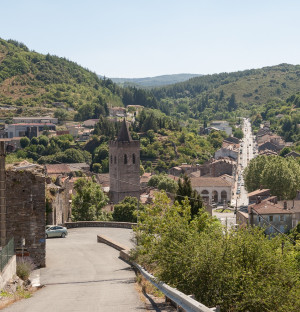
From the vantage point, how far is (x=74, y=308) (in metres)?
13.2

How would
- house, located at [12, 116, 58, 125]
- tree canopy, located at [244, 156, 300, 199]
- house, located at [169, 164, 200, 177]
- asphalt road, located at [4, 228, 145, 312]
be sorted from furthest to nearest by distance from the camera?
1. house, located at [12, 116, 58, 125]
2. house, located at [169, 164, 200, 177]
3. tree canopy, located at [244, 156, 300, 199]
4. asphalt road, located at [4, 228, 145, 312]

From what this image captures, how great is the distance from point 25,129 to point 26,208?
5356 inches

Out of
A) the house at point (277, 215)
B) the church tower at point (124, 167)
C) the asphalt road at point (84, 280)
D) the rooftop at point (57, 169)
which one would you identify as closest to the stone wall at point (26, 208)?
the asphalt road at point (84, 280)

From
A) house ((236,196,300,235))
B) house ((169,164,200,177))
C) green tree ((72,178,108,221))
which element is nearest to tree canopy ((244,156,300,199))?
house ((236,196,300,235))

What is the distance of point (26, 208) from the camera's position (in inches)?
880

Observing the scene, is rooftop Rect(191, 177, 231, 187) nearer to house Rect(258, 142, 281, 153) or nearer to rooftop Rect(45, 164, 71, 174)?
rooftop Rect(45, 164, 71, 174)

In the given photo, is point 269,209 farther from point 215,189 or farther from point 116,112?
point 116,112

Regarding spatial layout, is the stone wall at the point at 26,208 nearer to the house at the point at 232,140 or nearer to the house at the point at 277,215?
the house at the point at 277,215

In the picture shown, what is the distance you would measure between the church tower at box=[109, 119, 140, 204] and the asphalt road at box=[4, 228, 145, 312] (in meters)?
41.1

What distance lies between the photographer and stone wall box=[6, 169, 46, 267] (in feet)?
72.6

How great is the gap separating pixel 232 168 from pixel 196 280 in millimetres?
103488

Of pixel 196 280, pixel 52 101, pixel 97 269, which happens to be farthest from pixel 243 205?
pixel 52 101

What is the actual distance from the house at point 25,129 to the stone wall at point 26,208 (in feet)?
419

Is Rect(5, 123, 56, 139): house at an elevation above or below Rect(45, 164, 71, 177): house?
above
